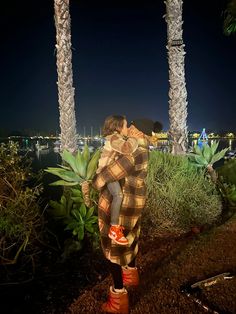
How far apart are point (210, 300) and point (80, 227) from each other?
2829 mm

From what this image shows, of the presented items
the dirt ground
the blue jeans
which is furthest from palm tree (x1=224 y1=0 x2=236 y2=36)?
the blue jeans

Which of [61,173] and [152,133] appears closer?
[152,133]

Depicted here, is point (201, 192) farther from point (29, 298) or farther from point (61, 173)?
point (29, 298)

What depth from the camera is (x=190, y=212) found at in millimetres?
6887

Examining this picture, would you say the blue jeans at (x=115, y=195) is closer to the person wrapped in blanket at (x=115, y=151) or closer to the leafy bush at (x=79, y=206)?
the person wrapped in blanket at (x=115, y=151)

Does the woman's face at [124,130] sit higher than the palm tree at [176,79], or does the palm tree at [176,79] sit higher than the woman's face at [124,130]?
the palm tree at [176,79]

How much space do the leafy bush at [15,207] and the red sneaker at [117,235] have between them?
2457mm

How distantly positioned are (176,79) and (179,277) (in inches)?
275

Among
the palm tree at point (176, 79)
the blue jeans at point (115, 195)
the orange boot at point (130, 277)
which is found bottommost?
the orange boot at point (130, 277)

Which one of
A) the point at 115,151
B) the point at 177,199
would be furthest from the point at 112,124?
the point at 177,199

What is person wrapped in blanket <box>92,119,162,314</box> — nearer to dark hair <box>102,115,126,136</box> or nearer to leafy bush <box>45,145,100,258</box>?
dark hair <box>102,115,126,136</box>

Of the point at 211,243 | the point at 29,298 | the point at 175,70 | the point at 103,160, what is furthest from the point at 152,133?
the point at 175,70

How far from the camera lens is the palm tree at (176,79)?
1007 cm

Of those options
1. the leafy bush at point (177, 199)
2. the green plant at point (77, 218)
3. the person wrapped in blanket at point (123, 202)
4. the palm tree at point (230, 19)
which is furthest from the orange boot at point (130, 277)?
the palm tree at point (230, 19)
